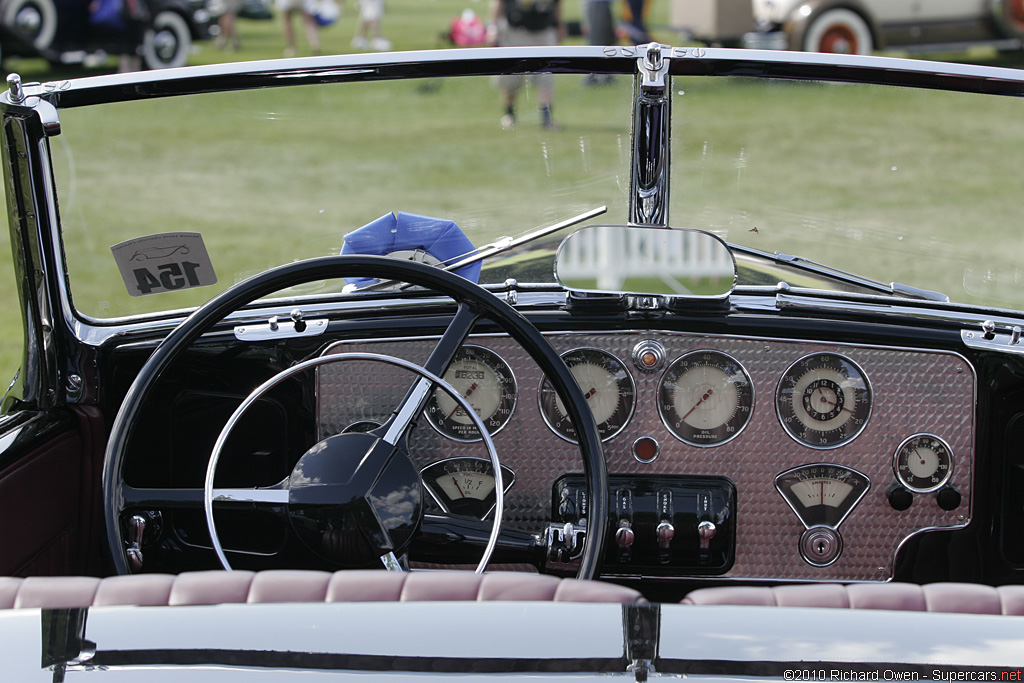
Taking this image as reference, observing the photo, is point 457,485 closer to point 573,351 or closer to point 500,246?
point 573,351

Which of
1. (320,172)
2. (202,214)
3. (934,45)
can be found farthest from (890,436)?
(934,45)

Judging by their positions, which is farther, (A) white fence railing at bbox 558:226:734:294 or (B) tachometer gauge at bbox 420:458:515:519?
(B) tachometer gauge at bbox 420:458:515:519

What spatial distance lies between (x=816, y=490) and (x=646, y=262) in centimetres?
A: 68

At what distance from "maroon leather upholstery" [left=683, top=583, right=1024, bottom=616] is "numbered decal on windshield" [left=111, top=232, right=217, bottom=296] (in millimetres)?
1394

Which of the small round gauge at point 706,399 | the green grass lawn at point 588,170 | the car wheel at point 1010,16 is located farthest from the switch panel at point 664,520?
the car wheel at point 1010,16

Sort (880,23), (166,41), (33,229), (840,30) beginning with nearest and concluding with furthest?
1. (33,229)
2. (880,23)
3. (840,30)
4. (166,41)

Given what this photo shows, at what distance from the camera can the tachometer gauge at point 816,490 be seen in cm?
225

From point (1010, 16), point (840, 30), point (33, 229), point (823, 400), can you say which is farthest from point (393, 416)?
point (1010, 16)

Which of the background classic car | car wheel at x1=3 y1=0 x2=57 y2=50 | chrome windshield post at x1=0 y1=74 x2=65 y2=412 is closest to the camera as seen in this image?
chrome windshield post at x1=0 y1=74 x2=65 y2=412

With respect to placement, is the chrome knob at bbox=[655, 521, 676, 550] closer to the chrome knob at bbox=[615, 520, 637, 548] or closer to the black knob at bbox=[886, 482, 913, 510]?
the chrome knob at bbox=[615, 520, 637, 548]

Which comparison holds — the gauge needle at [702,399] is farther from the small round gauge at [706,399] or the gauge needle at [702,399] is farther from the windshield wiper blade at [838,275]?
the windshield wiper blade at [838,275]

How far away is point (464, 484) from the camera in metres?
2.20

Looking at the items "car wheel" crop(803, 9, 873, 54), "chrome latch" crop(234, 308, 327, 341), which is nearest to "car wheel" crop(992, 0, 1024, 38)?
"car wheel" crop(803, 9, 873, 54)

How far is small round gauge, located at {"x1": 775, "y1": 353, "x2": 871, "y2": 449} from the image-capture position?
7.23ft
